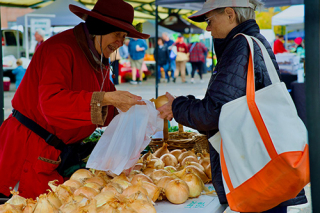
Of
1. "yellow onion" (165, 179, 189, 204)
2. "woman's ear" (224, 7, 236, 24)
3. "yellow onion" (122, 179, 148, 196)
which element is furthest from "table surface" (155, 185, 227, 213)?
"woman's ear" (224, 7, 236, 24)

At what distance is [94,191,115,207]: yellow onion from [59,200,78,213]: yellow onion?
0.10m

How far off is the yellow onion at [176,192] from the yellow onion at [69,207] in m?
0.52

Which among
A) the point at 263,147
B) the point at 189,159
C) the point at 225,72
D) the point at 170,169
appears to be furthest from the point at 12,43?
the point at 263,147

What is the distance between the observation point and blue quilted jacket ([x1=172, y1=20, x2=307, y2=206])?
166 centimetres

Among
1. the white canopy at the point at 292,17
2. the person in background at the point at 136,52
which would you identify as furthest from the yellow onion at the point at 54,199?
the person in background at the point at 136,52

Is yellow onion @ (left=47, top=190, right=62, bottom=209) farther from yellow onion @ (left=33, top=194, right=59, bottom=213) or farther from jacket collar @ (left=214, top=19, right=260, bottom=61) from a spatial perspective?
jacket collar @ (left=214, top=19, right=260, bottom=61)

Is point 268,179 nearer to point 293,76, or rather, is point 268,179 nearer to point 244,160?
point 244,160

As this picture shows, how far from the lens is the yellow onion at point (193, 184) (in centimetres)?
199

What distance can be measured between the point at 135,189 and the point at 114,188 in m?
0.11

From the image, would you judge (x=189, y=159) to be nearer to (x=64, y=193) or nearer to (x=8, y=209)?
(x=64, y=193)

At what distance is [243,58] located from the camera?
5.48 ft

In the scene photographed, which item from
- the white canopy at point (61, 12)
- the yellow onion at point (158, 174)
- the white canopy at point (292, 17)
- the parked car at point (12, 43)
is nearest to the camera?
the yellow onion at point (158, 174)

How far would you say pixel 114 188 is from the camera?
71.3 inches

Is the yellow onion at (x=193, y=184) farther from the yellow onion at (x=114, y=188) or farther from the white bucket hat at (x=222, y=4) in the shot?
the white bucket hat at (x=222, y=4)
